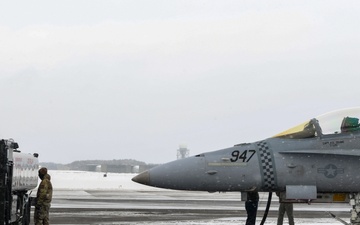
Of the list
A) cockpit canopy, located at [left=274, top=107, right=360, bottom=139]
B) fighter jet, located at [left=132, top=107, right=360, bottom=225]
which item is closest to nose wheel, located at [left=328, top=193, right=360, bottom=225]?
fighter jet, located at [left=132, top=107, right=360, bottom=225]

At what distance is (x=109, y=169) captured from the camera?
14088 centimetres

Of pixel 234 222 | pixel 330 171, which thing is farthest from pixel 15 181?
pixel 234 222

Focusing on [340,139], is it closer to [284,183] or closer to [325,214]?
[284,183]

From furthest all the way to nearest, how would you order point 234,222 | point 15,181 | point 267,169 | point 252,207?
1. point 234,222
2. point 252,207
3. point 15,181
4. point 267,169

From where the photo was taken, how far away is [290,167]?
42.2 feet

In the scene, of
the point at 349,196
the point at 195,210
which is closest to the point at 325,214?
the point at 195,210

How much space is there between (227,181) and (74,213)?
10.5 metres

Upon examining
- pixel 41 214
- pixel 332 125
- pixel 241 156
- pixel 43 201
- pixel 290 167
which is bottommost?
pixel 41 214

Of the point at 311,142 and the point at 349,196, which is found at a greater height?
the point at 311,142

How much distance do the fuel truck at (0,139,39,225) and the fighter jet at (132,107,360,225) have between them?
9.33 feet

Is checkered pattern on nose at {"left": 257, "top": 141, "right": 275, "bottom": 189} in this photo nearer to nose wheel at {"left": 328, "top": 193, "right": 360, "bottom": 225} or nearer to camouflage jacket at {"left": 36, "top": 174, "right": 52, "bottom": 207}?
nose wheel at {"left": 328, "top": 193, "right": 360, "bottom": 225}

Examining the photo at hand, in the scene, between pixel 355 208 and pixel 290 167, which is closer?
pixel 290 167

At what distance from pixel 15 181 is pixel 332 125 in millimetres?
6232

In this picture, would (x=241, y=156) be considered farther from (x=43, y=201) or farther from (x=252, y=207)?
(x=43, y=201)
